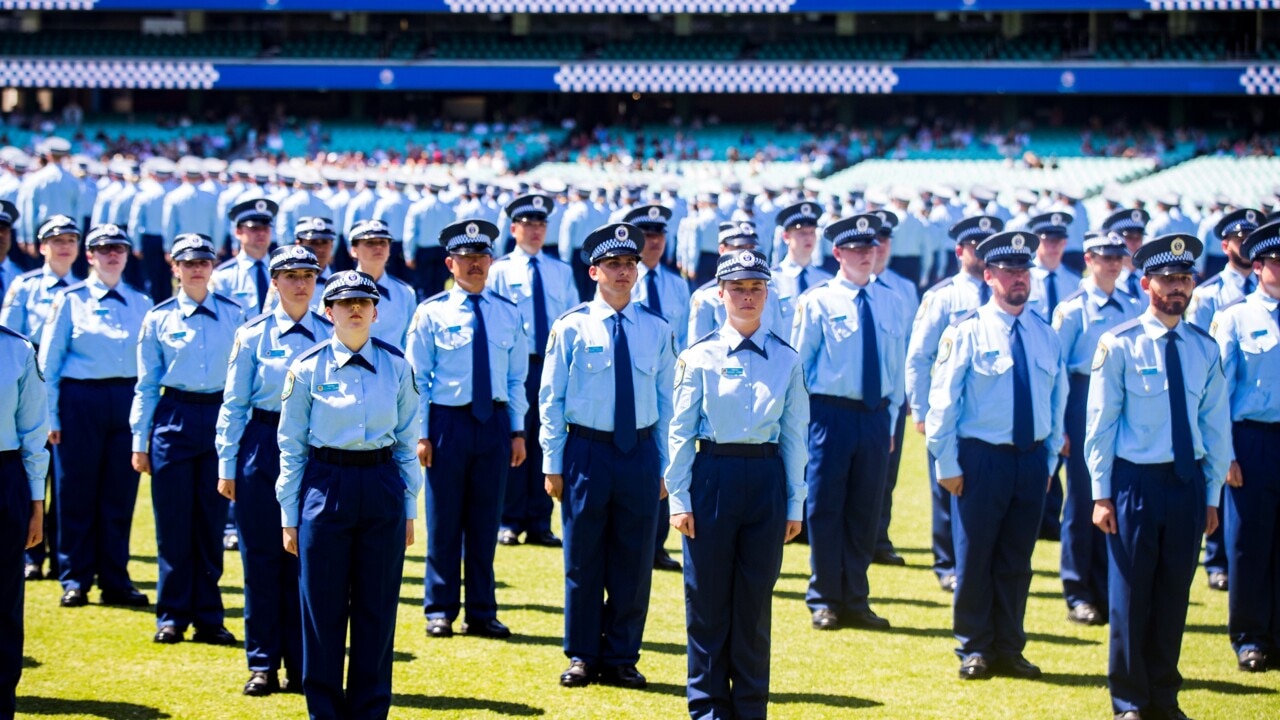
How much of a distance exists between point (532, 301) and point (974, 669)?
4.42 m

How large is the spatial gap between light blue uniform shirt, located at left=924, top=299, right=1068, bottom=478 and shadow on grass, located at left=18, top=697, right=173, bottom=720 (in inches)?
165

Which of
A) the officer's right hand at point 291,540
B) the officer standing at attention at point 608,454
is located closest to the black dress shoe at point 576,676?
the officer standing at attention at point 608,454

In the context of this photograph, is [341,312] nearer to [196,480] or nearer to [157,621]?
[196,480]

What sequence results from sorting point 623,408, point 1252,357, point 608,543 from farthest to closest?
point 1252,357 < point 608,543 < point 623,408

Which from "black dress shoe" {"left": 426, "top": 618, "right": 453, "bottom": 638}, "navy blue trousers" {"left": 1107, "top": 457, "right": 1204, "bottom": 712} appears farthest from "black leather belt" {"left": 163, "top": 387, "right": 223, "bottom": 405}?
"navy blue trousers" {"left": 1107, "top": 457, "right": 1204, "bottom": 712}

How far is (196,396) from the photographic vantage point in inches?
339

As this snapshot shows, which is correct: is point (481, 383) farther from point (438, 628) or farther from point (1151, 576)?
point (1151, 576)

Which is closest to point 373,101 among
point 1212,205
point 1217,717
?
point 1212,205

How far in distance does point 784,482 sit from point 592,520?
4.37ft

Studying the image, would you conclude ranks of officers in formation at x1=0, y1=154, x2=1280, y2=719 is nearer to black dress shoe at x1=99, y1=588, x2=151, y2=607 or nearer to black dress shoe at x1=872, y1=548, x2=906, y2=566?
black dress shoe at x1=99, y1=588, x2=151, y2=607

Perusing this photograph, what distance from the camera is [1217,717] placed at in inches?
302

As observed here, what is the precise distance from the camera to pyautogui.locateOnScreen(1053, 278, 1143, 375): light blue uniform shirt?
32.9ft

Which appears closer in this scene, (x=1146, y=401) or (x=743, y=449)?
(x=743, y=449)

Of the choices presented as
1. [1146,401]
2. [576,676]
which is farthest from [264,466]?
[1146,401]
